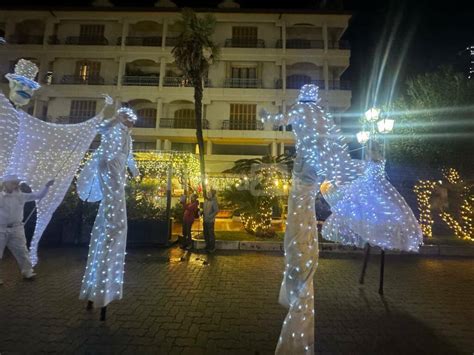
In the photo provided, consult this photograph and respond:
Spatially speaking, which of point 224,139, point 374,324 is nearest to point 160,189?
point 374,324

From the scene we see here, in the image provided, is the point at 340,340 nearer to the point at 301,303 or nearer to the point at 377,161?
the point at 301,303

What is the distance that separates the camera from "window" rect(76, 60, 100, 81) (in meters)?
25.7

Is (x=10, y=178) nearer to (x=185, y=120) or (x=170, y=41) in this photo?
(x=185, y=120)

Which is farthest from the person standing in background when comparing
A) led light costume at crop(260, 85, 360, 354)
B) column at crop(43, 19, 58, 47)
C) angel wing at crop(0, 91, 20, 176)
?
column at crop(43, 19, 58, 47)

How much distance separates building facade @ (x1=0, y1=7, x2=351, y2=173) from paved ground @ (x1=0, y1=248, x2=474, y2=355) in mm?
18638

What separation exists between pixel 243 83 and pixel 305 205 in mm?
24063

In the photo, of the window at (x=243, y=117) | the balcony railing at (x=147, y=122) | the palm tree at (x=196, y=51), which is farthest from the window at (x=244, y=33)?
the palm tree at (x=196, y=51)

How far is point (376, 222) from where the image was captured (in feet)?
14.7

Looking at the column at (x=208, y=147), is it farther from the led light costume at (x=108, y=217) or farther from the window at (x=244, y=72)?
the led light costume at (x=108, y=217)

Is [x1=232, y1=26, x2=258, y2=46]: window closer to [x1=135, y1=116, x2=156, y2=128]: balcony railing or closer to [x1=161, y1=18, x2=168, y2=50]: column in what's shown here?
[x1=161, y1=18, x2=168, y2=50]: column

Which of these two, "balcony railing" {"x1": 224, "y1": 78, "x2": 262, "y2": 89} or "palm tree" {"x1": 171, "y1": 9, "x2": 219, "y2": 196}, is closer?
"palm tree" {"x1": 171, "y1": 9, "x2": 219, "y2": 196}

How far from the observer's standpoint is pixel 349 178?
122 inches

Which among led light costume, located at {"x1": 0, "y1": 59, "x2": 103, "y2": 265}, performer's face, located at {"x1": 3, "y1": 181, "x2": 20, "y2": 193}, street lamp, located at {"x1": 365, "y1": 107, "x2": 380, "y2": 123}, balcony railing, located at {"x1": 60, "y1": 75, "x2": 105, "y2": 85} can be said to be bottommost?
performer's face, located at {"x1": 3, "y1": 181, "x2": 20, "y2": 193}

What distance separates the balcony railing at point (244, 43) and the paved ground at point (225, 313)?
23.5 meters
